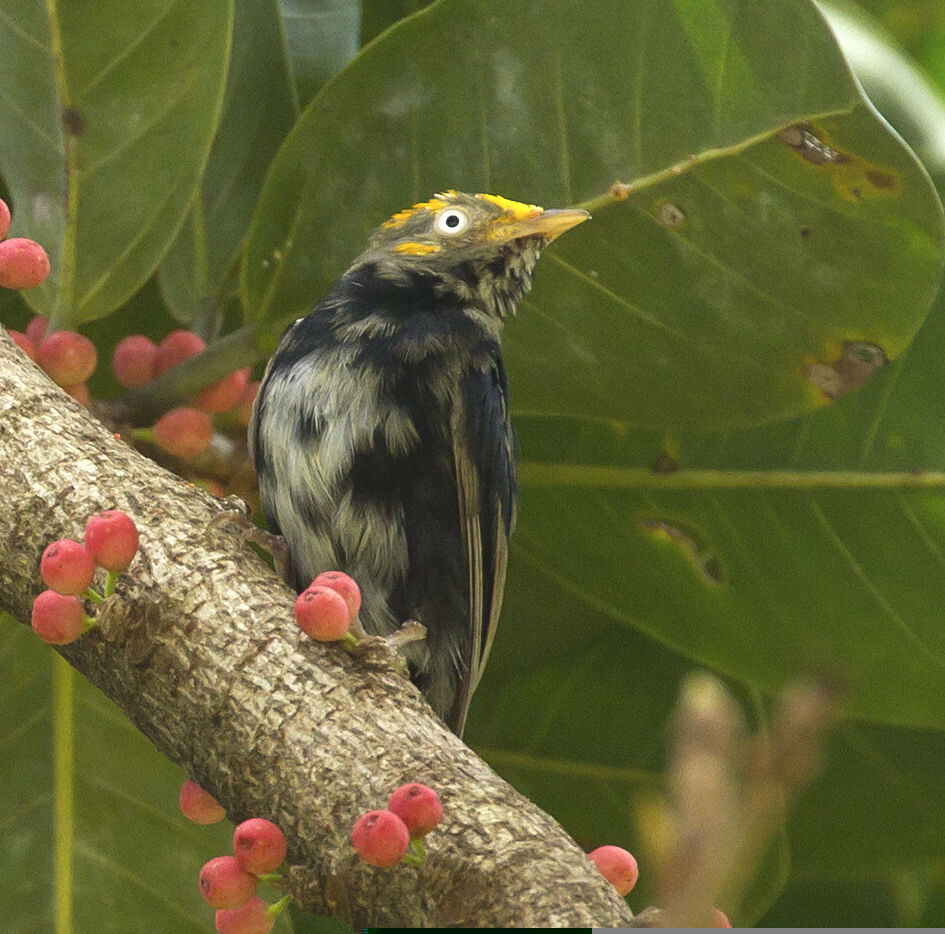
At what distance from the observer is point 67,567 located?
148 centimetres

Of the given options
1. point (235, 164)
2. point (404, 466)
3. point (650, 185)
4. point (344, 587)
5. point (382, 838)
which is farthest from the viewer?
point (235, 164)

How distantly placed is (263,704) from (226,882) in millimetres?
205

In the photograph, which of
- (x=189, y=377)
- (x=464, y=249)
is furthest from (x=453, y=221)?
(x=189, y=377)

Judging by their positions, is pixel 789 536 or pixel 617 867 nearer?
pixel 617 867

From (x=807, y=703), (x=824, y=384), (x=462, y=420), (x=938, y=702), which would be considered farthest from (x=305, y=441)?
(x=807, y=703)

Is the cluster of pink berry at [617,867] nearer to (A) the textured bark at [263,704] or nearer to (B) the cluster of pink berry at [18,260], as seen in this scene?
(A) the textured bark at [263,704]

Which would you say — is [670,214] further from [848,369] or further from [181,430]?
[181,430]

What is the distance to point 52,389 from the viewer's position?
1.86m

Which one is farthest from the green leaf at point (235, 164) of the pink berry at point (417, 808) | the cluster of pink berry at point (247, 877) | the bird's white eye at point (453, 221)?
the pink berry at point (417, 808)

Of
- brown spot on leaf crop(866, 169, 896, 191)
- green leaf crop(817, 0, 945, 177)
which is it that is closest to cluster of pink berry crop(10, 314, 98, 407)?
brown spot on leaf crop(866, 169, 896, 191)

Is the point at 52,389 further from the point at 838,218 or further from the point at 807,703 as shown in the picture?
the point at 807,703

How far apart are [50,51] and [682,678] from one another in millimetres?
1769

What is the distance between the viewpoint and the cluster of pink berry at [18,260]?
1955 millimetres

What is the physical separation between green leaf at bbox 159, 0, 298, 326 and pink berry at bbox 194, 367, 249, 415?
0.65 feet
